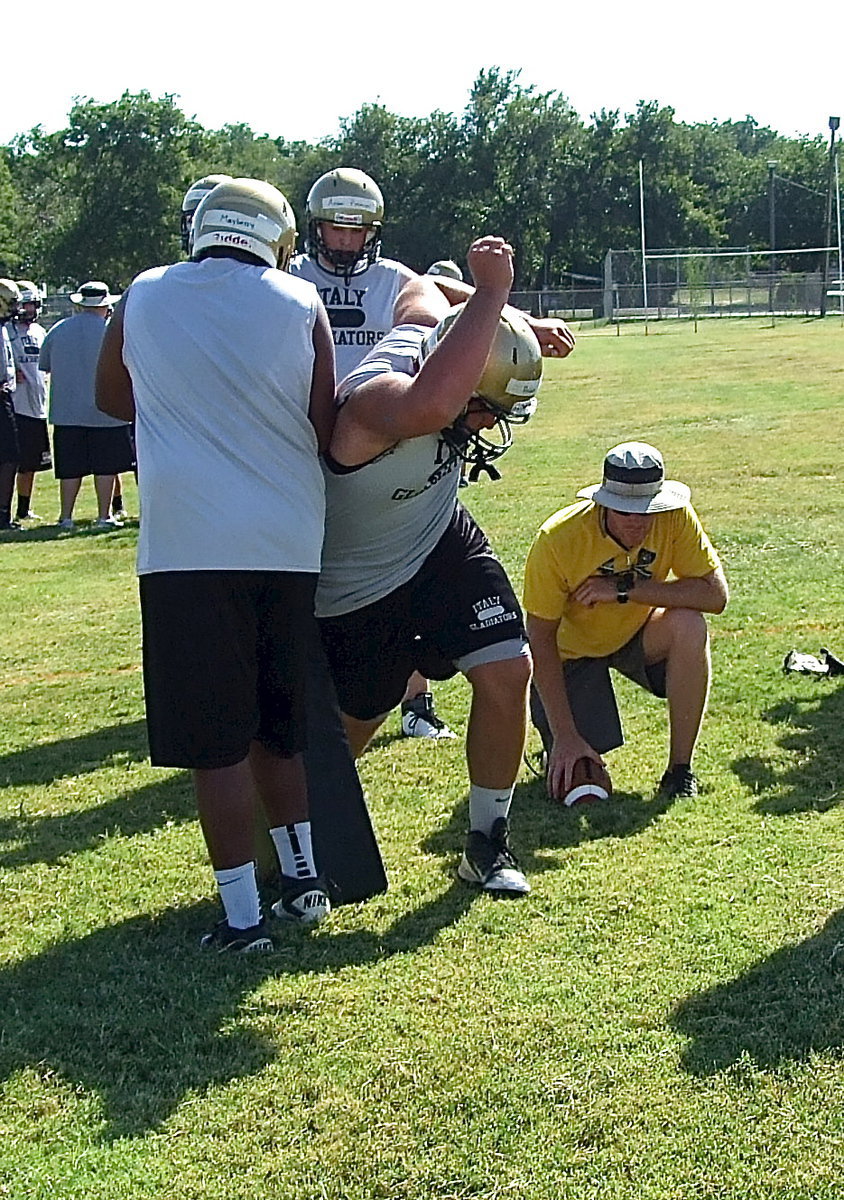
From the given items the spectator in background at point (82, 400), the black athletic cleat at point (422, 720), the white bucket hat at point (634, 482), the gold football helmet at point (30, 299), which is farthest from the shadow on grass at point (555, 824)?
the gold football helmet at point (30, 299)

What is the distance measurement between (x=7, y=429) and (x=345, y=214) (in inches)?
346

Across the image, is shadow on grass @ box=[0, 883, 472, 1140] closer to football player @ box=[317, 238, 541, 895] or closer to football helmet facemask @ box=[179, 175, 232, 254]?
football player @ box=[317, 238, 541, 895]

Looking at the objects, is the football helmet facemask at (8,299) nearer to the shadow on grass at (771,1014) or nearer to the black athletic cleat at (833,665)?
the black athletic cleat at (833,665)

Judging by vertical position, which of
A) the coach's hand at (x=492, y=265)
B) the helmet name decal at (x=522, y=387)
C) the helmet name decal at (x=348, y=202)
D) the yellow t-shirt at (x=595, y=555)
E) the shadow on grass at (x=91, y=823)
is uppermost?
the helmet name decal at (x=348, y=202)

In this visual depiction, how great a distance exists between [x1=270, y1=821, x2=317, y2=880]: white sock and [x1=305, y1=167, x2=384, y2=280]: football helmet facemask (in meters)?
2.16

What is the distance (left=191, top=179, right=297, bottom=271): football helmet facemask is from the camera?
Result: 3957mm

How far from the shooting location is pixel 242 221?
3.96m

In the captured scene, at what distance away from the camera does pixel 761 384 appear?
24844mm

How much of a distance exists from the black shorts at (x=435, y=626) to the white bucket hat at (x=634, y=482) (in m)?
0.83

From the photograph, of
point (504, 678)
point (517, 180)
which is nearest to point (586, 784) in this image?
point (504, 678)

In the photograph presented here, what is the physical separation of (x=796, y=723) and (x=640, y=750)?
710 mm

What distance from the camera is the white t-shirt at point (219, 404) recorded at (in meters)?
3.86

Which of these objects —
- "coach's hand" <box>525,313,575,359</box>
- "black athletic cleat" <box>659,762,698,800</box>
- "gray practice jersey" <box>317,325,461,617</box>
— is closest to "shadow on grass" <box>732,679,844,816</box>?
"black athletic cleat" <box>659,762,698,800</box>

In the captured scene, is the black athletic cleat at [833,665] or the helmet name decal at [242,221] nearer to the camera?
the helmet name decal at [242,221]
